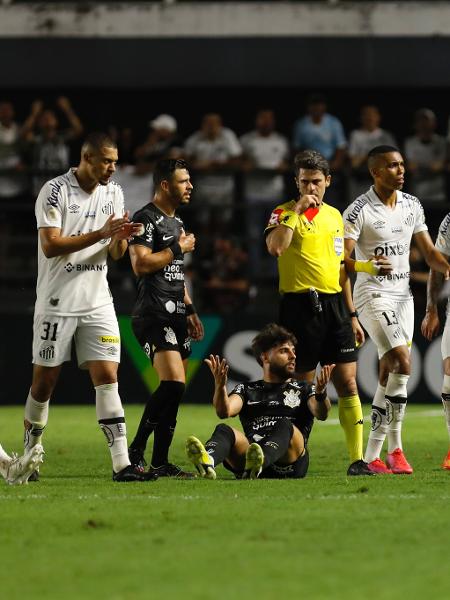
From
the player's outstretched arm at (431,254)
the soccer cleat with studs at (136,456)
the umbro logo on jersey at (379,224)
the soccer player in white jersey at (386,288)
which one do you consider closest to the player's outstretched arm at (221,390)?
the soccer cleat with studs at (136,456)

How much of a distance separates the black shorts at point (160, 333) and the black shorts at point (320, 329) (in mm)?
731

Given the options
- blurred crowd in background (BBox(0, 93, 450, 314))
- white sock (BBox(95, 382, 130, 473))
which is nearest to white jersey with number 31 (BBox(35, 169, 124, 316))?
white sock (BBox(95, 382, 130, 473))

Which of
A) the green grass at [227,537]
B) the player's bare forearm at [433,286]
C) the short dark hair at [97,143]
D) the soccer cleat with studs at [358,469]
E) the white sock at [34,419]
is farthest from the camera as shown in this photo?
the player's bare forearm at [433,286]

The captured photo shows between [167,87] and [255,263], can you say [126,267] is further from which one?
[167,87]

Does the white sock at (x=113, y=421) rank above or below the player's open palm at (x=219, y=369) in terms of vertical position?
below

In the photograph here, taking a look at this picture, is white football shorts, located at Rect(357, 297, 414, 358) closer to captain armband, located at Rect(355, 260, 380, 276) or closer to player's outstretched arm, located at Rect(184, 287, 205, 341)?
captain armband, located at Rect(355, 260, 380, 276)

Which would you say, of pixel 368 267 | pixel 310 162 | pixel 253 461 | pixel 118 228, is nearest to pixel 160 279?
pixel 118 228

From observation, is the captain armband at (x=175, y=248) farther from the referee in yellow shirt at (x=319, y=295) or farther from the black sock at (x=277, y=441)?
the black sock at (x=277, y=441)

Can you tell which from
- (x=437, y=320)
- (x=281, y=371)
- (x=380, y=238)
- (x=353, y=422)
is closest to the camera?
(x=281, y=371)

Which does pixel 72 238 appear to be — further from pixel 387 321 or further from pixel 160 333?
pixel 387 321

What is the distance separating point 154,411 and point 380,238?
2.03 meters

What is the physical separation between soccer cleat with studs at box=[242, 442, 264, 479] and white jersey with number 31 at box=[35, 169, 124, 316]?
1342 millimetres

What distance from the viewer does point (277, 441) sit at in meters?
9.19

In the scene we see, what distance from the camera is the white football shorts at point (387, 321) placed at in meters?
10.2
